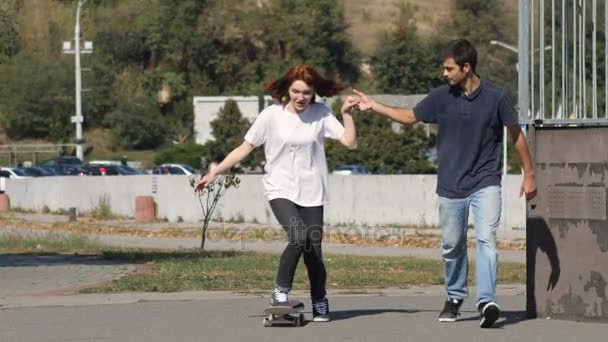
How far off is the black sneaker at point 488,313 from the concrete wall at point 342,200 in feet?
72.4

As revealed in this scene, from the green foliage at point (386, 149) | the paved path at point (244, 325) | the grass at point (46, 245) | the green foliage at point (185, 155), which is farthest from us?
the green foliage at point (185, 155)

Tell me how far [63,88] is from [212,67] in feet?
58.2

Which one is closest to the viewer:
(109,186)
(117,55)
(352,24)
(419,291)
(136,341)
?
(136,341)

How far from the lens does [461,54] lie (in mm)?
9930

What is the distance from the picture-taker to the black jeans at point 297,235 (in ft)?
32.6

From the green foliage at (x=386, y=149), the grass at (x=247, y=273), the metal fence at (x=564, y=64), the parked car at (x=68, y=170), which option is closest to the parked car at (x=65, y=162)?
the parked car at (x=68, y=170)

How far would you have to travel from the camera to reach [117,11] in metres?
102

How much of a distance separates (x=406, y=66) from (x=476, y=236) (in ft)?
274

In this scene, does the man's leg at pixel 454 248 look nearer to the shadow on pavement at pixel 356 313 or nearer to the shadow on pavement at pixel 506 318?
the shadow on pavement at pixel 506 318

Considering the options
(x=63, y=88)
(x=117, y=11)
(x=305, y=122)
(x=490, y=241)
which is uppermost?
(x=117, y=11)

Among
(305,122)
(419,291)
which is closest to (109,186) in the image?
(419,291)

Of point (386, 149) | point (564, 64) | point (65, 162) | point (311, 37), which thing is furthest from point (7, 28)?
point (311, 37)

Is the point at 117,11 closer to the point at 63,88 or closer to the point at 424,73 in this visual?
the point at 63,88

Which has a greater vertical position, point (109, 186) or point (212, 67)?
point (212, 67)
